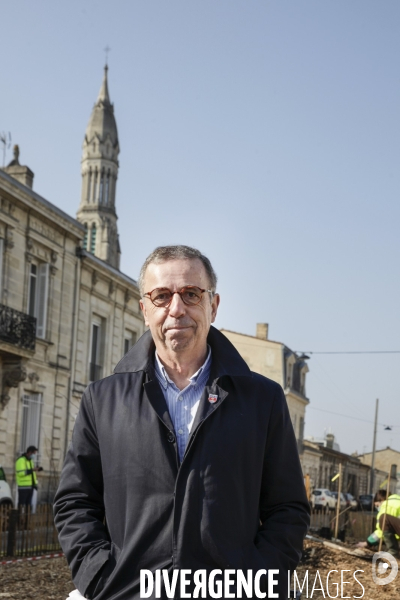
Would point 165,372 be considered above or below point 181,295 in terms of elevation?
below

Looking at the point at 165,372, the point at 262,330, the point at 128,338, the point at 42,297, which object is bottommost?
the point at 165,372

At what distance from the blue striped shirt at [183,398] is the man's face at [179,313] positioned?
0.08 metres

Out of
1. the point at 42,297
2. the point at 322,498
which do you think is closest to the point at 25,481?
the point at 42,297

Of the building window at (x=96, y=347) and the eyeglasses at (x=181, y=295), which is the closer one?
the eyeglasses at (x=181, y=295)

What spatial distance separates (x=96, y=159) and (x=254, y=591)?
9219cm

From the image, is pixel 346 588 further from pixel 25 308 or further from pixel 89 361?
pixel 89 361

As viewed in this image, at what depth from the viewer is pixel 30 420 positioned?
1011 inches

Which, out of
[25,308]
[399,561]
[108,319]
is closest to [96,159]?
[108,319]

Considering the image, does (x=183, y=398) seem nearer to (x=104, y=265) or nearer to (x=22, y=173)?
(x=22, y=173)

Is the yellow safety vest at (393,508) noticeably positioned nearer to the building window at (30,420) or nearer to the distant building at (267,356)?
the building window at (30,420)

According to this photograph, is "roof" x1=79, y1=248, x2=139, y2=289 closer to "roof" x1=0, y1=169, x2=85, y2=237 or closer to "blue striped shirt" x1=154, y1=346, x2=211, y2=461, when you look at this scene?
"roof" x1=0, y1=169, x2=85, y2=237

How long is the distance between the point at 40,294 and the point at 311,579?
1691 cm

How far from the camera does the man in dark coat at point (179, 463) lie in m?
3.06

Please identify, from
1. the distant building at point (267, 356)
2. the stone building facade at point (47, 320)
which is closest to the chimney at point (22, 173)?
the stone building facade at point (47, 320)
